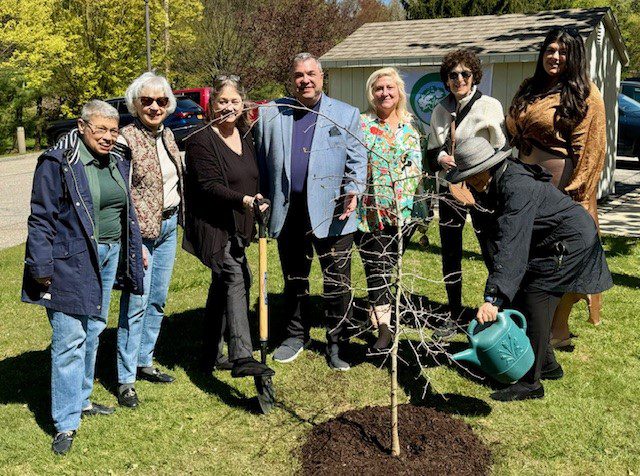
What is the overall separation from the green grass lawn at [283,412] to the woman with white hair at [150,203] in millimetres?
357

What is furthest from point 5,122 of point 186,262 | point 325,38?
point 186,262

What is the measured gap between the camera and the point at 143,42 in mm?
25859

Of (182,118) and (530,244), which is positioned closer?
(530,244)

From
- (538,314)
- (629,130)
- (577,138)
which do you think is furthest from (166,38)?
(538,314)

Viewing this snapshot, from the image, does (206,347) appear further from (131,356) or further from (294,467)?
(294,467)

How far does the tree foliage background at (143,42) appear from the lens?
23.0 meters

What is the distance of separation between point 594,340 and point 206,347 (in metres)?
2.88

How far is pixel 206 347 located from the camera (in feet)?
15.6

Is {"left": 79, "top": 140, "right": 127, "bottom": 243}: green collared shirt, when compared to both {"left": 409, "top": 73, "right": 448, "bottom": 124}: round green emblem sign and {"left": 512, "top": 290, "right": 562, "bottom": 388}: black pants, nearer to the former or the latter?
{"left": 512, "top": 290, "right": 562, "bottom": 388}: black pants

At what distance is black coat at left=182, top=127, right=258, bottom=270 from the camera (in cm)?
424

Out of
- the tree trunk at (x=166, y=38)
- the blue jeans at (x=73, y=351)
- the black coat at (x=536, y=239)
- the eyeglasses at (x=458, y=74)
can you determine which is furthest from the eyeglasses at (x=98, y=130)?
the tree trunk at (x=166, y=38)

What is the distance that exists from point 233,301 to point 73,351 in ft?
3.38

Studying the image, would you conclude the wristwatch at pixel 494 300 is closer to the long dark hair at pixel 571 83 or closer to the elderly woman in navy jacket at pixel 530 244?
the elderly woman in navy jacket at pixel 530 244

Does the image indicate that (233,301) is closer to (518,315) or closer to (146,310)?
(146,310)
